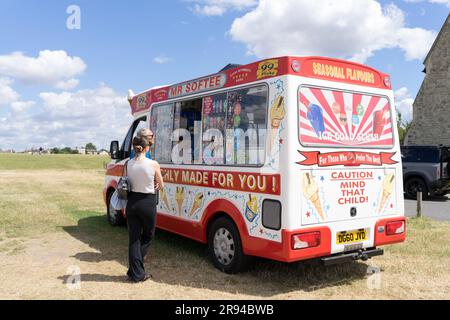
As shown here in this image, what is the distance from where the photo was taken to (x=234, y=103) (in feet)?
18.5

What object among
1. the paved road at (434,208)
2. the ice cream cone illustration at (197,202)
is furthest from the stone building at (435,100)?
the ice cream cone illustration at (197,202)

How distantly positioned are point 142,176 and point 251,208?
1.41 meters

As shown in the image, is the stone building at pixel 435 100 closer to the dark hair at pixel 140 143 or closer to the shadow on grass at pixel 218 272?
the shadow on grass at pixel 218 272

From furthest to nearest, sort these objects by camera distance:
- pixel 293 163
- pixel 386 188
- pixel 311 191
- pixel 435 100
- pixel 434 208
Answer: pixel 435 100 < pixel 434 208 < pixel 386 188 < pixel 311 191 < pixel 293 163

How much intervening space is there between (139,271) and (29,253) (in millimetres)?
2726

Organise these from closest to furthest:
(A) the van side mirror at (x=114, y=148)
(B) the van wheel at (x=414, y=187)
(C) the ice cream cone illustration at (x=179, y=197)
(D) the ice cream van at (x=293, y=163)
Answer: (D) the ice cream van at (x=293, y=163)
(C) the ice cream cone illustration at (x=179, y=197)
(A) the van side mirror at (x=114, y=148)
(B) the van wheel at (x=414, y=187)

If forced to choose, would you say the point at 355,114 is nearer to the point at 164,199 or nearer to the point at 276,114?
the point at 276,114

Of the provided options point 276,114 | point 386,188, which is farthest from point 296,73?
point 386,188

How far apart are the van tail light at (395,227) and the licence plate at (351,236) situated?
45cm

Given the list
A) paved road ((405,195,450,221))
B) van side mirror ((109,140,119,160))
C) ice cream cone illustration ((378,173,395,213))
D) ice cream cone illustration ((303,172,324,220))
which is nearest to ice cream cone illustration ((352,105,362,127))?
ice cream cone illustration ((378,173,395,213))

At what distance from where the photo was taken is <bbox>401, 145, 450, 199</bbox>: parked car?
46.9 feet

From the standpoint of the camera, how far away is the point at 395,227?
5.71 metres

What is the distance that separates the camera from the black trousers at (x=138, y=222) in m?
5.29
